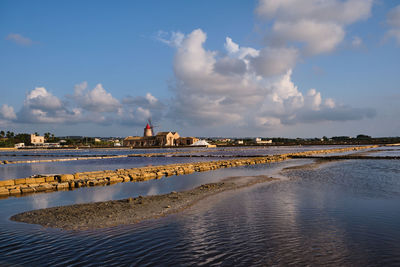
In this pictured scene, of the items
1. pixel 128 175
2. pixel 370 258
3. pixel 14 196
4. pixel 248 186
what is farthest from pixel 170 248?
pixel 128 175

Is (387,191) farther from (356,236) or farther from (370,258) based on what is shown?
(370,258)

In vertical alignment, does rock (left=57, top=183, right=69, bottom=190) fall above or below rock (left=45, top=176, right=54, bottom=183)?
below

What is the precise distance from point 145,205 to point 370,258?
318 inches

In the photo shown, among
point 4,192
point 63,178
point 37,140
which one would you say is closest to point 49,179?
point 63,178

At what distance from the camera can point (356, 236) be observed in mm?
7578

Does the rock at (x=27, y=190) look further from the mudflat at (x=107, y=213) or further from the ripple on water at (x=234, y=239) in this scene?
the ripple on water at (x=234, y=239)

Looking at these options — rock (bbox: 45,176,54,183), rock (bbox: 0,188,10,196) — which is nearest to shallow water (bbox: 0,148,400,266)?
rock (bbox: 0,188,10,196)

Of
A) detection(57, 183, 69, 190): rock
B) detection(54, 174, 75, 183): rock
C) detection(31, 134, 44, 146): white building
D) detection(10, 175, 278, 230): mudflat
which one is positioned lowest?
detection(57, 183, 69, 190): rock

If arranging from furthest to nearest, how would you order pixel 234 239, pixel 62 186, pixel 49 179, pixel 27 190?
pixel 49 179
pixel 62 186
pixel 27 190
pixel 234 239

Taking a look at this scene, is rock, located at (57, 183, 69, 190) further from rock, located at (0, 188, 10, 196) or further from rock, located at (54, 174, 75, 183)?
rock, located at (0, 188, 10, 196)

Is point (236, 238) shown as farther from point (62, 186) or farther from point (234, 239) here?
point (62, 186)

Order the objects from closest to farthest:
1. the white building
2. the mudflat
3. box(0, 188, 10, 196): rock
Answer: the mudflat → box(0, 188, 10, 196): rock → the white building

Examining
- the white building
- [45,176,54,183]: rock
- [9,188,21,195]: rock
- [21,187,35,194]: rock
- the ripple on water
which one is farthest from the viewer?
the white building

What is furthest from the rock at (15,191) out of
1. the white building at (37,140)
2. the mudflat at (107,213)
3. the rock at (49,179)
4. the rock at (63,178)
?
the white building at (37,140)
